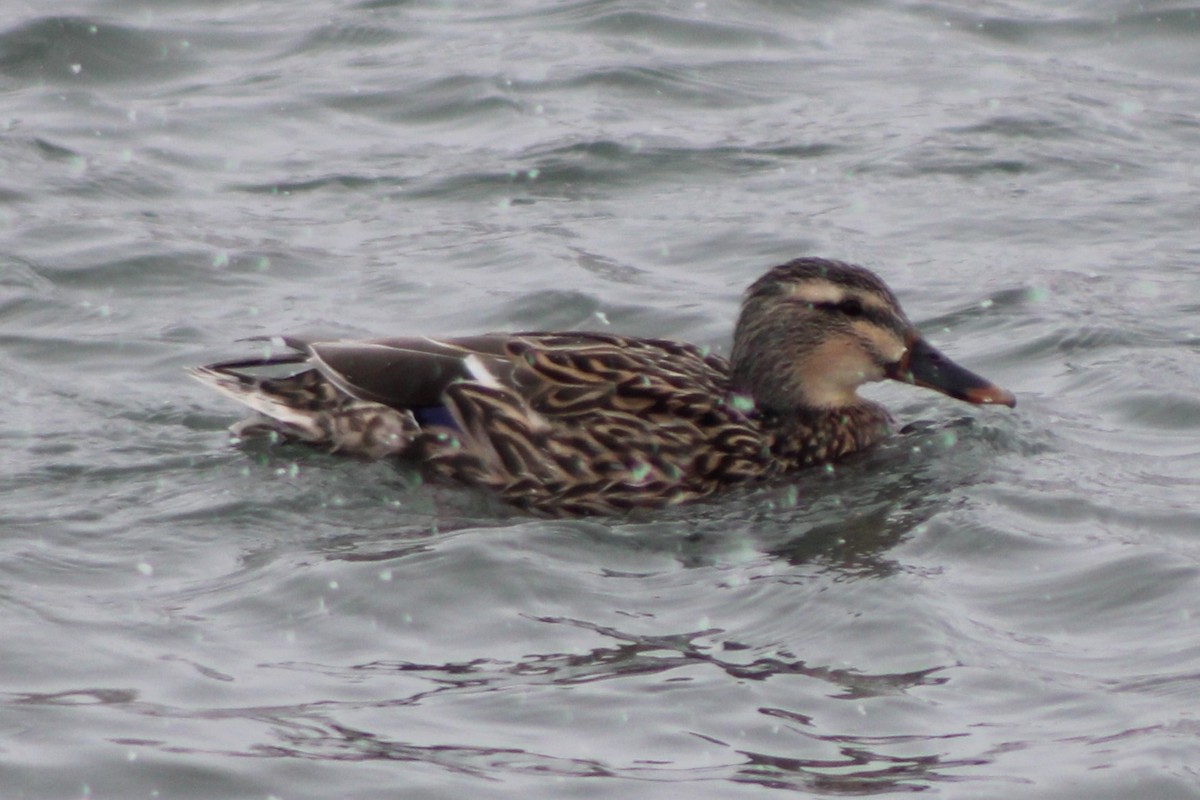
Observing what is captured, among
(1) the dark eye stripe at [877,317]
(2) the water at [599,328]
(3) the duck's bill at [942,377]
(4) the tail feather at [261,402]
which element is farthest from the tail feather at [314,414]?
(3) the duck's bill at [942,377]

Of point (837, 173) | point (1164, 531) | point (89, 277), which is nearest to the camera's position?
point (1164, 531)

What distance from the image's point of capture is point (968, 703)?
7.20 metres

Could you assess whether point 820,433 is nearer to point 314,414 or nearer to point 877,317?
point 877,317

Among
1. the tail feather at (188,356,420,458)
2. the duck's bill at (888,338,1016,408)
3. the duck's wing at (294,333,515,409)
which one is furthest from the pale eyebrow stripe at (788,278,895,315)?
the tail feather at (188,356,420,458)

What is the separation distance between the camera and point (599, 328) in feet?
38.5

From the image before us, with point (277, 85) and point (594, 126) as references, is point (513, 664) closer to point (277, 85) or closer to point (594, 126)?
point (594, 126)

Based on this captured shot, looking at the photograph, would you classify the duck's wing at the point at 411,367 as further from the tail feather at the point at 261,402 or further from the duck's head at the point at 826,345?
the duck's head at the point at 826,345

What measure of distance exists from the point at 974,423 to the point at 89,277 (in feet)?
17.0

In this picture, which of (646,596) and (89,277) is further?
(89,277)

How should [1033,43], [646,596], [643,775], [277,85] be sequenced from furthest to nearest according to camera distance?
[1033,43]
[277,85]
[646,596]
[643,775]

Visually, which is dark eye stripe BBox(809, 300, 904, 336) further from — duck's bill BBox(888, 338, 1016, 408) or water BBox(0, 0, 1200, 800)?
water BBox(0, 0, 1200, 800)

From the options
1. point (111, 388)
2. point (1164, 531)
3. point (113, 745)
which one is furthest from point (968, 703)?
point (111, 388)

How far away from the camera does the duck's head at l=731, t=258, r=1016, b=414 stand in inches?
380

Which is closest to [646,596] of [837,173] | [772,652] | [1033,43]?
[772,652]
